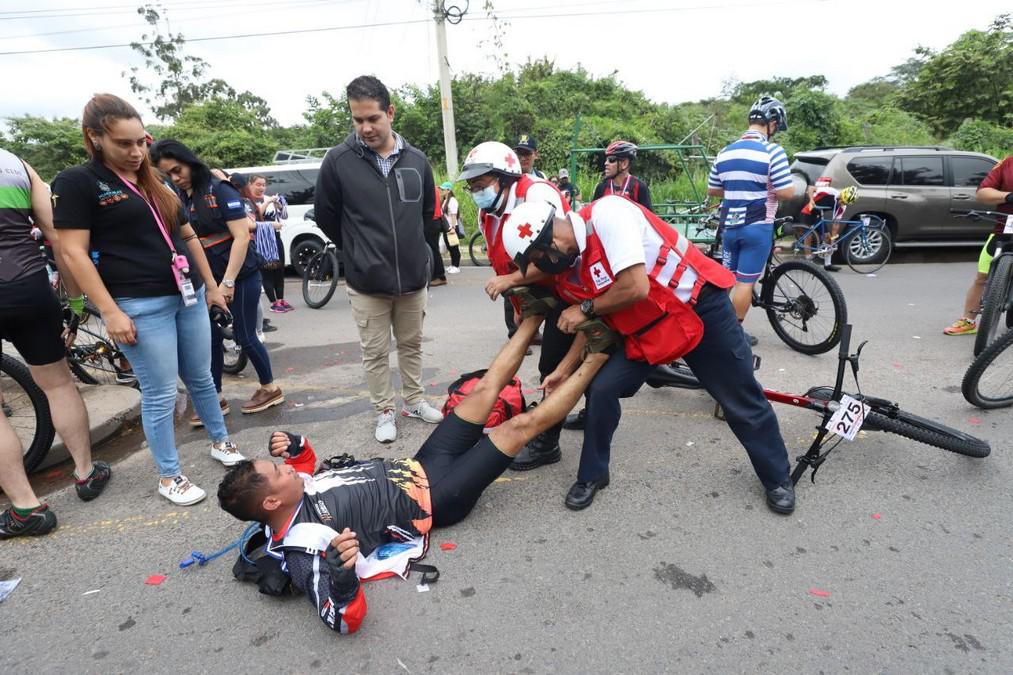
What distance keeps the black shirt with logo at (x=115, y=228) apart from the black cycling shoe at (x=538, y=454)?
6.38 ft

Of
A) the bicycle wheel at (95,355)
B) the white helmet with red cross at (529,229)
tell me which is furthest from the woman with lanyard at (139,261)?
the bicycle wheel at (95,355)

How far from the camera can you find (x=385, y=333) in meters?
3.67

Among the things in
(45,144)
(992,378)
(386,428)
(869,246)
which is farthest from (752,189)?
(45,144)

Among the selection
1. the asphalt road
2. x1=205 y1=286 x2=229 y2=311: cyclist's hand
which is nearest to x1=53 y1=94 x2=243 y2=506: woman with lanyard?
x1=205 y1=286 x2=229 y2=311: cyclist's hand

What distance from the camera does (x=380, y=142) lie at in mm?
3289

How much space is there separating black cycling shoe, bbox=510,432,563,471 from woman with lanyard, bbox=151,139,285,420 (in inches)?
A: 80.9

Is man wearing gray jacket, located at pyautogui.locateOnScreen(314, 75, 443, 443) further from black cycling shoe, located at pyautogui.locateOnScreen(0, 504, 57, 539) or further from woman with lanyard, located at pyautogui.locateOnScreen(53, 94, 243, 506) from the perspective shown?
black cycling shoe, located at pyautogui.locateOnScreen(0, 504, 57, 539)

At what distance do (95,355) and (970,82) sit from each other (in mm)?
22927

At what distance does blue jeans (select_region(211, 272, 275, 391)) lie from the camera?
3.99m

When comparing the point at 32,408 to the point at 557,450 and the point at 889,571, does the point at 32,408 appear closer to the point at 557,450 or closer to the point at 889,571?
the point at 557,450

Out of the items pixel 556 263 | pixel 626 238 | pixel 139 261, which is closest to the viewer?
pixel 626 238

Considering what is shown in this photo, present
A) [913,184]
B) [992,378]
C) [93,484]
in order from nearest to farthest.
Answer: [93,484], [992,378], [913,184]

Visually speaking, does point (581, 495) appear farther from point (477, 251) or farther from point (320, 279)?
point (477, 251)

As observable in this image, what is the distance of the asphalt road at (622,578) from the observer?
2.03 metres
